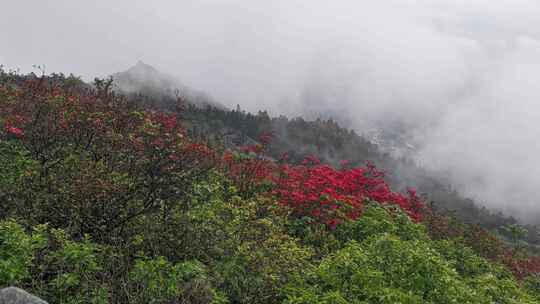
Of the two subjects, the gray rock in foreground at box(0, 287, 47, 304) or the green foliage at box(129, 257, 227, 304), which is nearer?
the gray rock in foreground at box(0, 287, 47, 304)

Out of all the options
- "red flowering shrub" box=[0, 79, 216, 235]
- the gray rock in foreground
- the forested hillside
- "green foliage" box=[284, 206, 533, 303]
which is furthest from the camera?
"red flowering shrub" box=[0, 79, 216, 235]

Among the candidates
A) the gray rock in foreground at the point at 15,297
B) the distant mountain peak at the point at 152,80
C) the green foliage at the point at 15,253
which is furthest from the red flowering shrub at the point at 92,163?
the distant mountain peak at the point at 152,80

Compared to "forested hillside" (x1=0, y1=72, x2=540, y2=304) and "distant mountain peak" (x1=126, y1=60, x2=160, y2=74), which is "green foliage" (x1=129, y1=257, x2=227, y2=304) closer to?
"forested hillside" (x1=0, y1=72, x2=540, y2=304)

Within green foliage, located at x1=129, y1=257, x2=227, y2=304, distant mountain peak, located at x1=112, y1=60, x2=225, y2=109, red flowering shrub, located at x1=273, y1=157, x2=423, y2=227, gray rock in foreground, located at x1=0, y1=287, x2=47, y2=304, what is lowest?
green foliage, located at x1=129, y1=257, x2=227, y2=304

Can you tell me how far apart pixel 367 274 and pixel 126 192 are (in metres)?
4.39

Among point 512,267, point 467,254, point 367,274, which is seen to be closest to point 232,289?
point 367,274

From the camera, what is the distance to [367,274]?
776cm

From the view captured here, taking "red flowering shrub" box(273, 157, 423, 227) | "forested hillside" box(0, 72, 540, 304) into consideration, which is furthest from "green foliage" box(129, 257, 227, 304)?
"red flowering shrub" box(273, 157, 423, 227)

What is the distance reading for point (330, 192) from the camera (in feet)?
46.0

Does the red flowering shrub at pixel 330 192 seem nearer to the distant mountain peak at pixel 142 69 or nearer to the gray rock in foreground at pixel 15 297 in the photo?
the gray rock in foreground at pixel 15 297

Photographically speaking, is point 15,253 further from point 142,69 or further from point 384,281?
point 142,69

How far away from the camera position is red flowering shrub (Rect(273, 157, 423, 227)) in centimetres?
1359

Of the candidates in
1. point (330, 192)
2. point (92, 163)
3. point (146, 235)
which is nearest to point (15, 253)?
point (146, 235)

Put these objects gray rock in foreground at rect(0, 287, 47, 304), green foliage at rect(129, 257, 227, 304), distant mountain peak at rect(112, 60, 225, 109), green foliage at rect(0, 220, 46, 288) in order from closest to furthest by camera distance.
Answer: gray rock in foreground at rect(0, 287, 47, 304), green foliage at rect(0, 220, 46, 288), green foliage at rect(129, 257, 227, 304), distant mountain peak at rect(112, 60, 225, 109)
